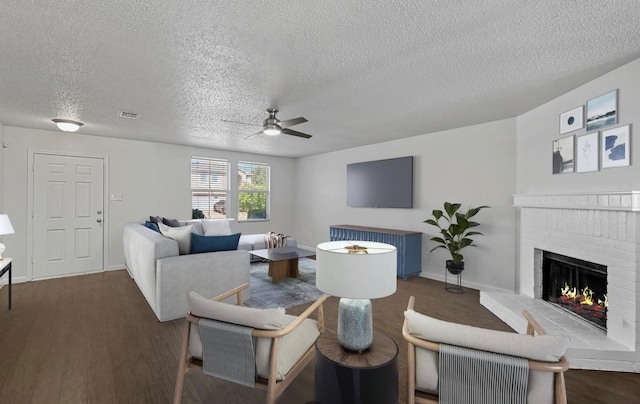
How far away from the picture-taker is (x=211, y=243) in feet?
11.3

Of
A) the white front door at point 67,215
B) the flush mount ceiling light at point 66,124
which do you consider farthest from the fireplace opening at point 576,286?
the white front door at point 67,215

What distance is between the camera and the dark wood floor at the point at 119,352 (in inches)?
77.8

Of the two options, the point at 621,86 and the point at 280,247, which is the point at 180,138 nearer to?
the point at 280,247

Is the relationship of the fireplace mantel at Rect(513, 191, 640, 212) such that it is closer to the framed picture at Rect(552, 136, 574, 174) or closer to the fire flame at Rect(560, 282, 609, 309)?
the framed picture at Rect(552, 136, 574, 174)

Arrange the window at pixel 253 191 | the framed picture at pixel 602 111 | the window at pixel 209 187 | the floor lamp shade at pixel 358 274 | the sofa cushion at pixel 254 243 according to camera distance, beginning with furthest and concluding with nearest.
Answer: the window at pixel 253 191, the window at pixel 209 187, the sofa cushion at pixel 254 243, the framed picture at pixel 602 111, the floor lamp shade at pixel 358 274

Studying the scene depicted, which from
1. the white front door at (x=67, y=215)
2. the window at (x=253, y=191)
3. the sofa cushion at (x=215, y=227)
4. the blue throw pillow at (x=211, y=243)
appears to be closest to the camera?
the blue throw pillow at (x=211, y=243)

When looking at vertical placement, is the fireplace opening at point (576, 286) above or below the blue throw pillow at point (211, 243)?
below

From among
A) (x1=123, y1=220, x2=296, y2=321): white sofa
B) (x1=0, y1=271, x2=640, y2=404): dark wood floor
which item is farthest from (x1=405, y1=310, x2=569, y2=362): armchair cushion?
(x1=123, y1=220, x2=296, y2=321): white sofa

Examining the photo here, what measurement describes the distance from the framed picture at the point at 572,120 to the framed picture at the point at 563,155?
0.09m

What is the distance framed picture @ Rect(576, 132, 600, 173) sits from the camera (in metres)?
2.69

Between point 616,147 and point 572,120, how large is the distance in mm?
575

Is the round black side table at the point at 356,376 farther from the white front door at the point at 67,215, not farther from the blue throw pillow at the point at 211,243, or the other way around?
the white front door at the point at 67,215

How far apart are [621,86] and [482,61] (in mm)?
1173

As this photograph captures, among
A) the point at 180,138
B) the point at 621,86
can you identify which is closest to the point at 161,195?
the point at 180,138
